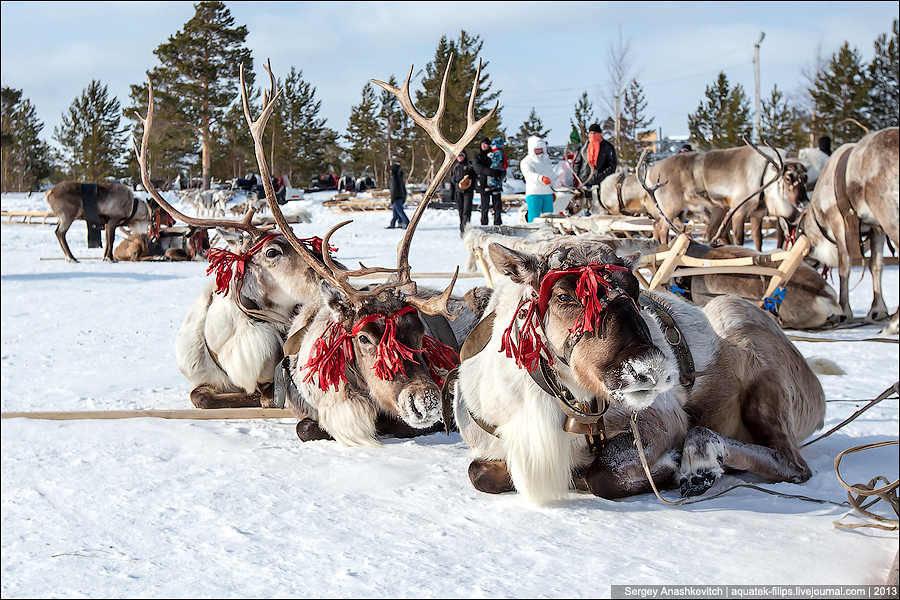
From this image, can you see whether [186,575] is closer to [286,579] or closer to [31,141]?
[286,579]

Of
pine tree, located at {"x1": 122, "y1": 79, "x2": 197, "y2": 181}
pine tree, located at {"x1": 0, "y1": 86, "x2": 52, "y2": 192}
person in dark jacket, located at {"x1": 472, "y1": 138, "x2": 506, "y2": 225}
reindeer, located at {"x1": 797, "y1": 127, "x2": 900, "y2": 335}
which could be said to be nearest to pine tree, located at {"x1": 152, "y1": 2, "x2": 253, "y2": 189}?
pine tree, located at {"x1": 122, "y1": 79, "x2": 197, "y2": 181}

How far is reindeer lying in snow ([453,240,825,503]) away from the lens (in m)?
2.88

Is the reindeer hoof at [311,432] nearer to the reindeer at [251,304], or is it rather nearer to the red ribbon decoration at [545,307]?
the reindeer at [251,304]

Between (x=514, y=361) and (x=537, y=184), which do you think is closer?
(x=514, y=361)

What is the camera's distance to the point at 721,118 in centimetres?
4312

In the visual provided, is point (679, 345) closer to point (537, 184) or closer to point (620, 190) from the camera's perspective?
point (537, 184)

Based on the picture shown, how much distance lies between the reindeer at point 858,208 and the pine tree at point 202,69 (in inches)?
1287

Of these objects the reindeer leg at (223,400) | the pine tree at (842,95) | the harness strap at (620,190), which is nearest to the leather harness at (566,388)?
the reindeer leg at (223,400)

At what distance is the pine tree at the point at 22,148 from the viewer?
5078cm

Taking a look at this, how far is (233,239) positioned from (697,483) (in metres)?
3.18

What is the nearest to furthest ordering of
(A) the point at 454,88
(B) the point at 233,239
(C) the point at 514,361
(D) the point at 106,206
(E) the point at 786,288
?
(C) the point at 514,361 < (B) the point at 233,239 < (E) the point at 786,288 < (D) the point at 106,206 < (A) the point at 454,88

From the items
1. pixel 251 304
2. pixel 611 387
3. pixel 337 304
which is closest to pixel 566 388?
pixel 611 387

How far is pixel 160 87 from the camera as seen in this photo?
129 feet

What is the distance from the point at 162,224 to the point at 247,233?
47.5 feet
